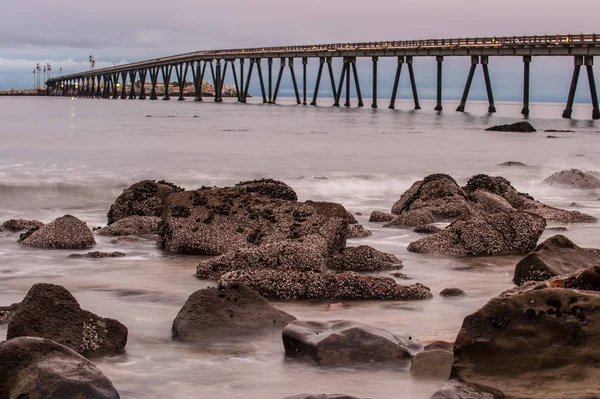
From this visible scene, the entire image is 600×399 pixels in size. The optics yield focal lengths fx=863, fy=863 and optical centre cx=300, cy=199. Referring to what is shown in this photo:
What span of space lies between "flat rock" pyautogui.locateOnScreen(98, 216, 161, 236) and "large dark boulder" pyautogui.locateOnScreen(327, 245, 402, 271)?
10.7ft

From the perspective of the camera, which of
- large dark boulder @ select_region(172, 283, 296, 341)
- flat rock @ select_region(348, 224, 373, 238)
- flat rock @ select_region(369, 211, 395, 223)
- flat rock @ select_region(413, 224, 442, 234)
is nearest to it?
large dark boulder @ select_region(172, 283, 296, 341)

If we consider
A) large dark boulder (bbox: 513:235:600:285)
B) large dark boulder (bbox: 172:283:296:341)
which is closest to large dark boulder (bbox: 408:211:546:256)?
large dark boulder (bbox: 513:235:600:285)

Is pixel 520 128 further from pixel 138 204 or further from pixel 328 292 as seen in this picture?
pixel 328 292

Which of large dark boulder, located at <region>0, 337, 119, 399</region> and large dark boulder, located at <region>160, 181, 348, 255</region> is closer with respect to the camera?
large dark boulder, located at <region>0, 337, 119, 399</region>

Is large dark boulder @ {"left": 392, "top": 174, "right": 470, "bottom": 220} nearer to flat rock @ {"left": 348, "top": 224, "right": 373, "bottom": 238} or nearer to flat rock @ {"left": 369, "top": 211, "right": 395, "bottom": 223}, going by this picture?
flat rock @ {"left": 369, "top": 211, "right": 395, "bottom": 223}

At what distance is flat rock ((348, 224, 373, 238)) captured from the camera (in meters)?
12.0

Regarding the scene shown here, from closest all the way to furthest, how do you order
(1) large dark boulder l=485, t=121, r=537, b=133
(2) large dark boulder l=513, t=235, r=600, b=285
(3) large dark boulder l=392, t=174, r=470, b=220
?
(2) large dark boulder l=513, t=235, r=600, b=285 → (3) large dark boulder l=392, t=174, r=470, b=220 → (1) large dark boulder l=485, t=121, r=537, b=133

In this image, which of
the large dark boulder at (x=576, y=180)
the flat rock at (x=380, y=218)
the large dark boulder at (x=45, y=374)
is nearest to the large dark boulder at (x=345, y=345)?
the large dark boulder at (x=45, y=374)

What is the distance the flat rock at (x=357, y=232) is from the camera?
39.3 ft

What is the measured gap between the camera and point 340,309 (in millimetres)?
7516

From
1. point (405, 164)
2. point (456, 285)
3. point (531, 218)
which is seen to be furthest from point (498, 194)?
point (405, 164)

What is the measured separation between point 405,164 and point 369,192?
357 inches

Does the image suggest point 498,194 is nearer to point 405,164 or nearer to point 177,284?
point 177,284

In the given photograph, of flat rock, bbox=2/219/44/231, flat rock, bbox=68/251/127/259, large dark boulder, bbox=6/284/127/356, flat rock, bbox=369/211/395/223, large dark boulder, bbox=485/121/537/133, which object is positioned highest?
large dark boulder, bbox=485/121/537/133
